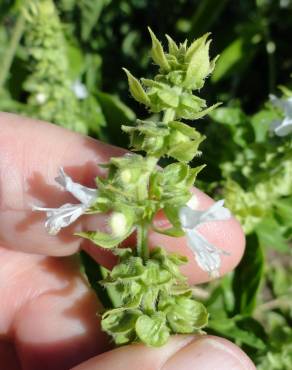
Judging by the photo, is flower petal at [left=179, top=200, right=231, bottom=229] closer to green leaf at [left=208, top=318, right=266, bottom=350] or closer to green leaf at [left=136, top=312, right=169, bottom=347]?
green leaf at [left=136, top=312, right=169, bottom=347]

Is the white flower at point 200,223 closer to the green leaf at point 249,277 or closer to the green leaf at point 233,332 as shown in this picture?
the green leaf at point 233,332

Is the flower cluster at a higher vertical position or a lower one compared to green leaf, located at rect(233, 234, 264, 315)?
higher

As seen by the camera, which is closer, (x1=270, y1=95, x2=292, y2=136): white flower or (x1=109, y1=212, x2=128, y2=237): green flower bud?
(x1=109, y1=212, x2=128, y2=237): green flower bud

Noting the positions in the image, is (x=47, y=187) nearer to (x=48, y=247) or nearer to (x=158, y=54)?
(x=48, y=247)

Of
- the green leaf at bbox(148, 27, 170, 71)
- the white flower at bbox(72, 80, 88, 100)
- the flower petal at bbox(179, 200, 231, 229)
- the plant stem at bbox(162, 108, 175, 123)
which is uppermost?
the green leaf at bbox(148, 27, 170, 71)

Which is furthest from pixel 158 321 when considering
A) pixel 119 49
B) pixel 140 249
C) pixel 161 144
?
pixel 119 49

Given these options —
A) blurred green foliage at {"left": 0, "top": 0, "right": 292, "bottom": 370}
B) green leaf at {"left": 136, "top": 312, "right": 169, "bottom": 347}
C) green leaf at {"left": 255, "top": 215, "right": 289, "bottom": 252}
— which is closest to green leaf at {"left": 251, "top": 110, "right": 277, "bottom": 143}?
blurred green foliage at {"left": 0, "top": 0, "right": 292, "bottom": 370}

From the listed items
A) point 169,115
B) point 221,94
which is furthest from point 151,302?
point 221,94
